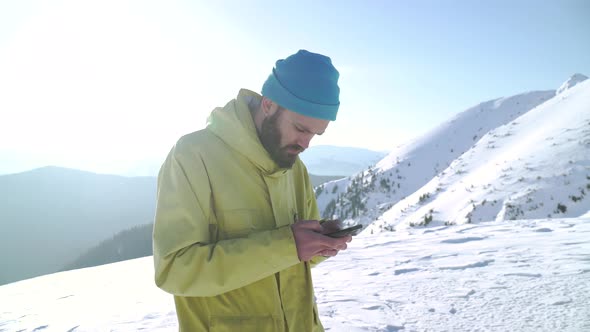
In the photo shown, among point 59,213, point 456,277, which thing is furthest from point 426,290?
point 59,213

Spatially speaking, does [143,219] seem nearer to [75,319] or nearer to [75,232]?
[75,232]

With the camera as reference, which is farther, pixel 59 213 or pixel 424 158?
pixel 59 213

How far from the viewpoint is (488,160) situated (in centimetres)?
1662

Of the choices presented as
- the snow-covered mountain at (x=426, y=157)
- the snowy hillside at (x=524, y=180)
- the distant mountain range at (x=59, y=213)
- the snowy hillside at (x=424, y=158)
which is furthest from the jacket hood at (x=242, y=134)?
the distant mountain range at (x=59, y=213)

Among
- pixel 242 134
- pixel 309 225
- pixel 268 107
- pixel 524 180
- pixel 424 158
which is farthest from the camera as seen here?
pixel 424 158

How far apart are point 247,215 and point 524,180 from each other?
13.0 meters

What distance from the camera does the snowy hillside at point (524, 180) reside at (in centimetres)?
966

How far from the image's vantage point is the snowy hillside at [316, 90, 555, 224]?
27.8m

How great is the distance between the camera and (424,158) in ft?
103

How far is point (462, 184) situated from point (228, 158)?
51.0ft

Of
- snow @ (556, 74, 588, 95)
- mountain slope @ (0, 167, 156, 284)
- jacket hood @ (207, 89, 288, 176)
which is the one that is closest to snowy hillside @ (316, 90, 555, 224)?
snow @ (556, 74, 588, 95)

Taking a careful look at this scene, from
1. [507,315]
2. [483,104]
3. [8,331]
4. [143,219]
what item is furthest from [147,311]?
[143,219]

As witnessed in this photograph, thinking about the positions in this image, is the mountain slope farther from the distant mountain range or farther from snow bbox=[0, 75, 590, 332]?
snow bbox=[0, 75, 590, 332]

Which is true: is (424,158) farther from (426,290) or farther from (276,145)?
(276,145)
